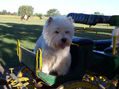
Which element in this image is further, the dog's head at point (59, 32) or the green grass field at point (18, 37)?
the green grass field at point (18, 37)

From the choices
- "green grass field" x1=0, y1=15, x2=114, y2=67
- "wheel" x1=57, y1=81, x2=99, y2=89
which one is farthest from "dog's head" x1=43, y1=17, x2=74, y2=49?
"wheel" x1=57, y1=81, x2=99, y2=89

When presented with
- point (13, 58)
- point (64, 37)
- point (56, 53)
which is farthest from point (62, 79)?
point (13, 58)

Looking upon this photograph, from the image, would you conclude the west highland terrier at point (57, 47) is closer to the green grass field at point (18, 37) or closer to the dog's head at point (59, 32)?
the dog's head at point (59, 32)

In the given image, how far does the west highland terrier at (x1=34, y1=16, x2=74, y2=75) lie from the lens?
341 centimetres

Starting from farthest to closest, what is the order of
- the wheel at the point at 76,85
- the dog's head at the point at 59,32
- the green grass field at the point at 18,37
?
the green grass field at the point at 18,37 → the dog's head at the point at 59,32 → the wheel at the point at 76,85

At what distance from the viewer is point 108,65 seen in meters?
2.93

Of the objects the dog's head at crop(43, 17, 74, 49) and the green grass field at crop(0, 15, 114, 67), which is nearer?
the dog's head at crop(43, 17, 74, 49)

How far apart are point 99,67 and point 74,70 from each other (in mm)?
470

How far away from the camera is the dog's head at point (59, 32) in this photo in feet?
11.0

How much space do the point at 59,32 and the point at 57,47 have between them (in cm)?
29

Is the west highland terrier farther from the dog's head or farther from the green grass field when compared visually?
the green grass field

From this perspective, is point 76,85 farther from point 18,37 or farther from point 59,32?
point 18,37

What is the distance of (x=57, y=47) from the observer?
3.42 m

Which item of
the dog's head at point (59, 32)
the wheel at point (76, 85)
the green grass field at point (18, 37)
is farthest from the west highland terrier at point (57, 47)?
the wheel at point (76, 85)
